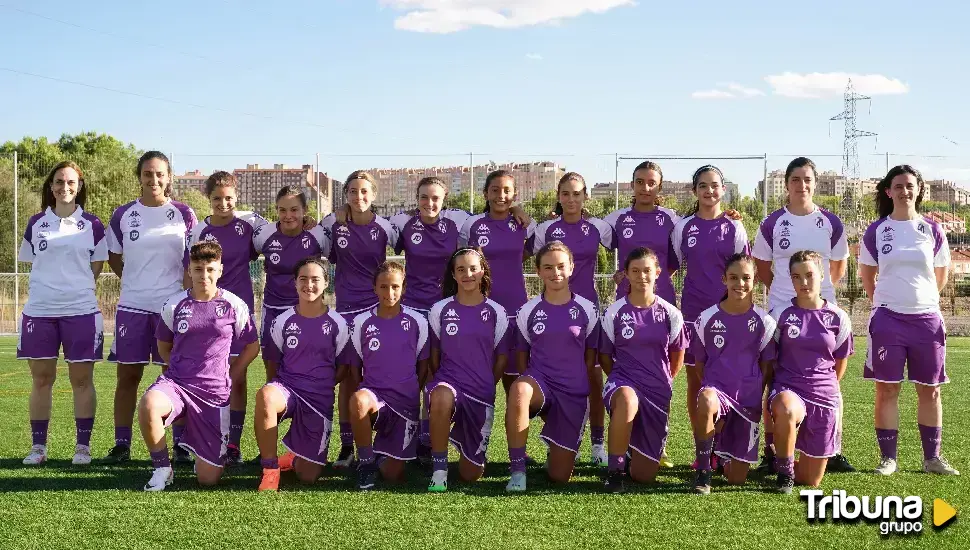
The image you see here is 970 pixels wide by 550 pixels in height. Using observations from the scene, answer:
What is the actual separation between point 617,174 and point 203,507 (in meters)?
13.3

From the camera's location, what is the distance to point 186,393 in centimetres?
494

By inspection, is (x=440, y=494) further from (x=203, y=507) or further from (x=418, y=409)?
(x=203, y=507)

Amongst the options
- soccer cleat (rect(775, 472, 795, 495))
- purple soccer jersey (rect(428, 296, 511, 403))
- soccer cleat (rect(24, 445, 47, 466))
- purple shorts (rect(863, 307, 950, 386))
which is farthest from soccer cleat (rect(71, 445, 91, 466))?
purple shorts (rect(863, 307, 950, 386))

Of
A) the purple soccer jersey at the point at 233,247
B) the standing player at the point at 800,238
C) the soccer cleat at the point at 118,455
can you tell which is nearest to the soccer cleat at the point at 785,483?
the standing player at the point at 800,238

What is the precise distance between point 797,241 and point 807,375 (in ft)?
3.07

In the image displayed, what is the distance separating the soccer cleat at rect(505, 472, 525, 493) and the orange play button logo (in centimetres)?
203

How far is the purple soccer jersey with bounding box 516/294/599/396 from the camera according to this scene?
5000 millimetres

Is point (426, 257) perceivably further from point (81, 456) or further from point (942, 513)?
point (942, 513)

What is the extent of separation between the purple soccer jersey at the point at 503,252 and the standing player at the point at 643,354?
0.85 meters

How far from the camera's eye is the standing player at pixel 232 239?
18.6 ft

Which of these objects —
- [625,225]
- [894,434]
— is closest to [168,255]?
[625,225]

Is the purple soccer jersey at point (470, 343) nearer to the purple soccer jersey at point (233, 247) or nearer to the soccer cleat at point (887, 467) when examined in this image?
the purple soccer jersey at point (233, 247)

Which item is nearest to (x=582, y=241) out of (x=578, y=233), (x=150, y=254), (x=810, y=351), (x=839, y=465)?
(x=578, y=233)

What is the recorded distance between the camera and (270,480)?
15.5 feet
